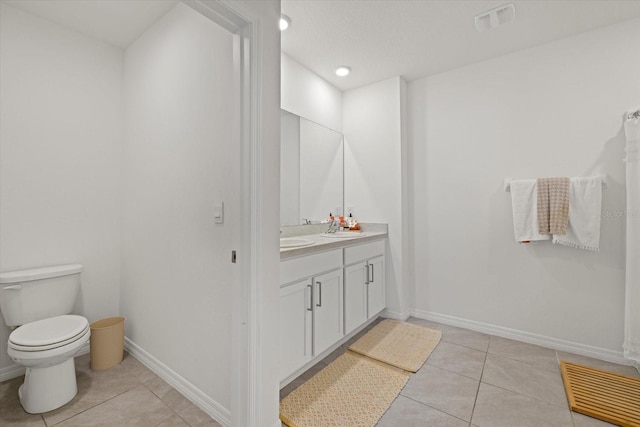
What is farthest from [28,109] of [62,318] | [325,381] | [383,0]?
[325,381]

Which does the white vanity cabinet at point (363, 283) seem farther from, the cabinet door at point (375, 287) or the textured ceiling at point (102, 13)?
the textured ceiling at point (102, 13)

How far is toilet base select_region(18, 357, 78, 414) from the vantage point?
63.7 inches

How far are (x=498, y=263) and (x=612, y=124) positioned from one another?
1313 mm

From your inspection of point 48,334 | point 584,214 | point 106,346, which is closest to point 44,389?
point 48,334

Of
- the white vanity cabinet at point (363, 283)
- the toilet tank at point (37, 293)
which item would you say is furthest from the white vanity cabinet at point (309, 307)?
the toilet tank at point (37, 293)

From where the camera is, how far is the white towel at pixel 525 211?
236 centimetres

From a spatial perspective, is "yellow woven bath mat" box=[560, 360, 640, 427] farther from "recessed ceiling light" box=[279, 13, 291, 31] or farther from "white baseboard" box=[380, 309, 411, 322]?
"recessed ceiling light" box=[279, 13, 291, 31]

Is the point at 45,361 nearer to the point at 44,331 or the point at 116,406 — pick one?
the point at 44,331

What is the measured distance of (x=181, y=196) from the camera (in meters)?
1.83

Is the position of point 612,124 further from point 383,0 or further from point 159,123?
point 159,123

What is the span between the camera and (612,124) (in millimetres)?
2156

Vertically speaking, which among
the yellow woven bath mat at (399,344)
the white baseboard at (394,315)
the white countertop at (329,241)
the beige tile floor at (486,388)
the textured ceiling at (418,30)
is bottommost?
the beige tile floor at (486,388)

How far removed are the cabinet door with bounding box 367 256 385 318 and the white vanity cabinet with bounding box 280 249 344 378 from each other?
0.51m

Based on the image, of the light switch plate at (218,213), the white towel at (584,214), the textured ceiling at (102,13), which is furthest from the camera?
the white towel at (584,214)
